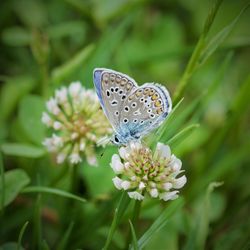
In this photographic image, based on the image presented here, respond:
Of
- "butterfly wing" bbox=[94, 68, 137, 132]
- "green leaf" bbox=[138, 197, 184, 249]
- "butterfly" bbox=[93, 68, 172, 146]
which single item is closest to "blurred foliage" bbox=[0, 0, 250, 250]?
"green leaf" bbox=[138, 197, 184, 249]

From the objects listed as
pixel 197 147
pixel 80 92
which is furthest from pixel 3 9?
pixel 197 147

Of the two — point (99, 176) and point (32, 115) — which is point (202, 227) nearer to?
point (99, 176)

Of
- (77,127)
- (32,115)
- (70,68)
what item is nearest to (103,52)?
(70,68)

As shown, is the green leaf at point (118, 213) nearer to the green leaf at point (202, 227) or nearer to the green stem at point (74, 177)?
the green leaf at point (202, 227)

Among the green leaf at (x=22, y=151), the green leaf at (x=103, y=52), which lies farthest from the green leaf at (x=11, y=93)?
the green leaf at (x=22, y=151)

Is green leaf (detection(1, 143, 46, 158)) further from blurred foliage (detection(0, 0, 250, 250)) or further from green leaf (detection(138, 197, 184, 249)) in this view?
green leaf (detection(138, 197, 184, 249))
